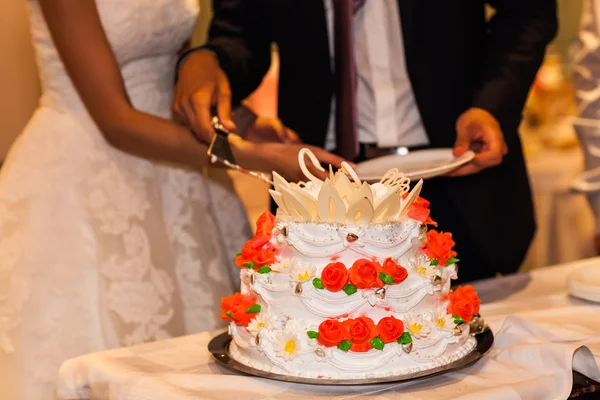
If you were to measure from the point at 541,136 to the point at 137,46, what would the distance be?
2.80 m

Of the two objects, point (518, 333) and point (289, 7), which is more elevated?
point (289, 7)

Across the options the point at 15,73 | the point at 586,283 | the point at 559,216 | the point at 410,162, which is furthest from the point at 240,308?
the point at 559,216

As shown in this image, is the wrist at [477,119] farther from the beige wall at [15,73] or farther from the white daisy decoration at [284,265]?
the beige wall at [15,73]

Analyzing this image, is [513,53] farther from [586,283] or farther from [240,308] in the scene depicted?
[240,308]

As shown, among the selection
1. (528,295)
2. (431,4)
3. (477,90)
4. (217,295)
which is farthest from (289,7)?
(528,295)

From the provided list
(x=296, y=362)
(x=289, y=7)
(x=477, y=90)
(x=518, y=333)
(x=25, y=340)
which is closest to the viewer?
(x=296, y=362)

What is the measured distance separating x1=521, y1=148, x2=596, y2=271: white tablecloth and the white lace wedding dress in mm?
1984

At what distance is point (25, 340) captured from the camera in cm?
208

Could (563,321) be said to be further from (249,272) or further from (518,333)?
(249,272)

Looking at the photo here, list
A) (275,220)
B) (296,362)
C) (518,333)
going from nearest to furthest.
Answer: (296,362) < (275,220) < (518,333)

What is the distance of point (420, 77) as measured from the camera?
2.38 meters

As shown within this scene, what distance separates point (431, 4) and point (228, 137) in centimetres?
71

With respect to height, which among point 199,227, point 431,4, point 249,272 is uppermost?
point 431,4

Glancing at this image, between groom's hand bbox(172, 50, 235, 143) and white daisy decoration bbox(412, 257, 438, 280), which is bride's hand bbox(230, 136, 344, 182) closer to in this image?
groom's hand bbox(172, 50, 235, 143)
